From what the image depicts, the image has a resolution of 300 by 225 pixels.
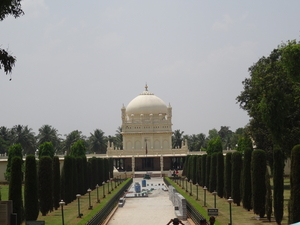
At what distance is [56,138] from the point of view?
3708 inches

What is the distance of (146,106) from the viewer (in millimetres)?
90375

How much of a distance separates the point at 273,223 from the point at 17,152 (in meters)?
36.2

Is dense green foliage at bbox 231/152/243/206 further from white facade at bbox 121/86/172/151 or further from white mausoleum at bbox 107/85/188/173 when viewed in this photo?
white facade at bbox 121/86/172/151

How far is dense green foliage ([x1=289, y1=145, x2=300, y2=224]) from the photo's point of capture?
19.2 metres

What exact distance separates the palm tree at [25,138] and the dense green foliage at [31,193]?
6256 centimetres

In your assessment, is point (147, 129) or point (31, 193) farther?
point (147, 129)

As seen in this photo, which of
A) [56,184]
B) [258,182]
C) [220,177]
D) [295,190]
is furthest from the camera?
[220,177]

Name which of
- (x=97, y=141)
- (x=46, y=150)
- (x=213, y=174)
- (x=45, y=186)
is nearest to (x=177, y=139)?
(x=97, y=141)

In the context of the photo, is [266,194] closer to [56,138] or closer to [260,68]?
[260,68]

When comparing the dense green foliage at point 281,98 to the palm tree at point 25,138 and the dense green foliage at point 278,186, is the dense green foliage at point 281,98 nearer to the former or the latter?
the dense green foliage at point 278,186

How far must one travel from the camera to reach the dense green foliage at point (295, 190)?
63.0 ft

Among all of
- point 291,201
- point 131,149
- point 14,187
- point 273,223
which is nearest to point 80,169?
point 14,187

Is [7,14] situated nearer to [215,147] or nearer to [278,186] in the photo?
[278,186]

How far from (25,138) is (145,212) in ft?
200
